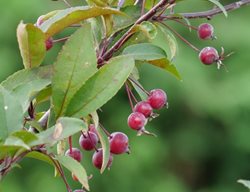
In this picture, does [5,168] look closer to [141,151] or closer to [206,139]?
[141,151]

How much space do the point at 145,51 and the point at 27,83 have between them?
16cm

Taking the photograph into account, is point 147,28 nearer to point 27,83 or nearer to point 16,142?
point 27,83

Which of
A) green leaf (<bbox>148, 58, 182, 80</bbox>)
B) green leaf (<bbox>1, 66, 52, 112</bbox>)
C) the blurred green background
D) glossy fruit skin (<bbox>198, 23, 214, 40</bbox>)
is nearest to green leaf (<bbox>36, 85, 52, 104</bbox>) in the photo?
green leaf (<bbox>1, 66, 52, 112</bbox>)

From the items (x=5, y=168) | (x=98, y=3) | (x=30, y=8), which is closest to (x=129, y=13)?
(x=98, y=3)

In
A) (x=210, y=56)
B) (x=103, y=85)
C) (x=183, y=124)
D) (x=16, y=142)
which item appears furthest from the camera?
(x=183, y=124)

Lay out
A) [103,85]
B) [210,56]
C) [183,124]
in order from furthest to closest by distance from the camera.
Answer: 1. [183,124]
2. [210,56]
3. [103,85]

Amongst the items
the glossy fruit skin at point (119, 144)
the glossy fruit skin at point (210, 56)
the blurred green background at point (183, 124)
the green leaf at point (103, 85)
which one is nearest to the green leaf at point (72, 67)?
the green leaf at point (103, 85)

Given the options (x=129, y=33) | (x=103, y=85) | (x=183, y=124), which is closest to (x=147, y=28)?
(x=129, y=33)

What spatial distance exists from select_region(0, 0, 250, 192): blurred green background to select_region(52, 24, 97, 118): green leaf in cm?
221

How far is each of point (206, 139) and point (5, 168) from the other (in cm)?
285

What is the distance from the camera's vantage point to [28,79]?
0.73 metres

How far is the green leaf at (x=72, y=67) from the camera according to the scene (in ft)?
2.27

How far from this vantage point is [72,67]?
2.29 ft

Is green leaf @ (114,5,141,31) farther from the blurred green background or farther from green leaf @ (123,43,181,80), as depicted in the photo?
the blurred green background
